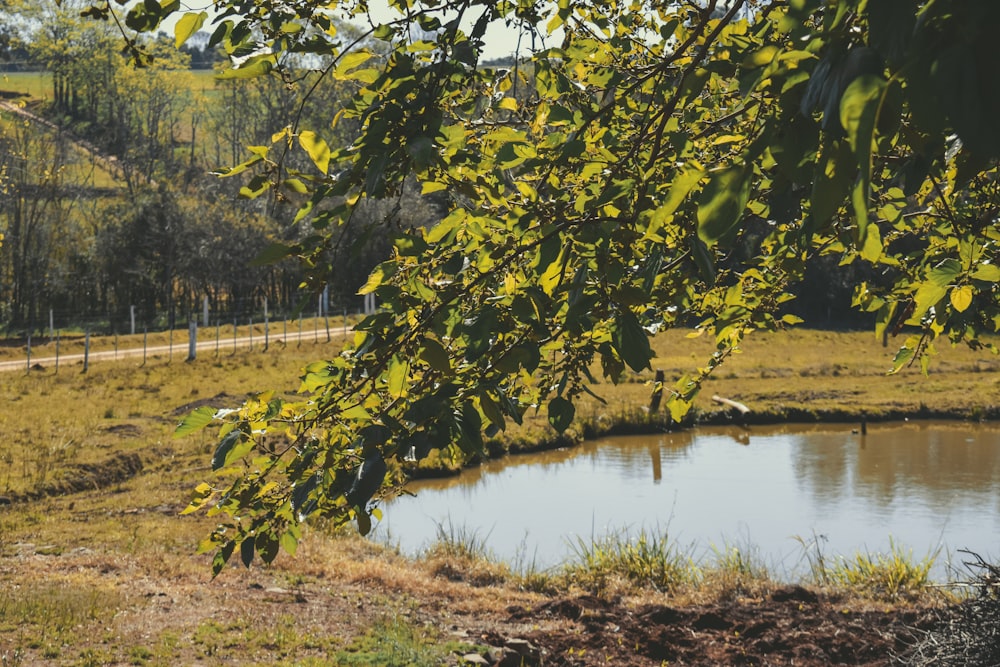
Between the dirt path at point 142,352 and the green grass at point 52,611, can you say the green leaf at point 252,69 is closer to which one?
the green grass at point 52,611

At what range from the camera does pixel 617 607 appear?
8875 millimetres

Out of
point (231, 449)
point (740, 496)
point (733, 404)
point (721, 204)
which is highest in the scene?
point (721, 204)

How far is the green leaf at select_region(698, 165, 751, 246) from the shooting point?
1.20 meters

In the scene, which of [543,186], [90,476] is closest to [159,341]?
[90,476]

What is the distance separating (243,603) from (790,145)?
814 centimetres

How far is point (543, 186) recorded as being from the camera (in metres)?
3.14

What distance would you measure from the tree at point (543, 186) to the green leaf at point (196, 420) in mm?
11

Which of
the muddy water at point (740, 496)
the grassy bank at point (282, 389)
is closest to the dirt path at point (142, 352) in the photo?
the grassy bank at point (282, 389)

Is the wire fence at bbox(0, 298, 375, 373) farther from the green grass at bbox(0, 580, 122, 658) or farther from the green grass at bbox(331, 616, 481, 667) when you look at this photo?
the green grass at bbox(331, 616, 481, 667)

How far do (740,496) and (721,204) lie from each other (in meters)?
16.7

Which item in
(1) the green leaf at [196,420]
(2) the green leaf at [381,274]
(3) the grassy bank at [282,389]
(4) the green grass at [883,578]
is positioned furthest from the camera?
(3) the grassy bank at [282,389]

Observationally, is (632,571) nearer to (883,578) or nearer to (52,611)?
(883,578)

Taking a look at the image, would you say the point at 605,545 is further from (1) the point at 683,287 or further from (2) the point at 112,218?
(2) the point at 112,218

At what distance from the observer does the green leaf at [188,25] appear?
81.3 inches
